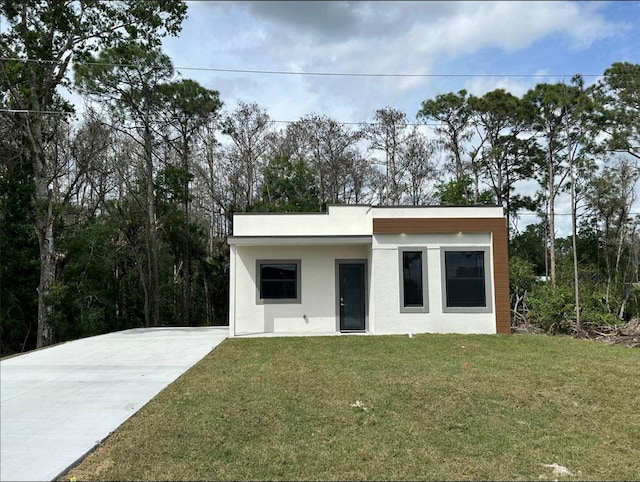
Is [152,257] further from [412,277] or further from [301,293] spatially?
[412,277]

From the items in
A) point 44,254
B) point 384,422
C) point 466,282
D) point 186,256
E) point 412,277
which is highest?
point 186,256

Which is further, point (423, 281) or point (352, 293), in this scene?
point (352, 293)

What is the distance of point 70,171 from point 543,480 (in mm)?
21017

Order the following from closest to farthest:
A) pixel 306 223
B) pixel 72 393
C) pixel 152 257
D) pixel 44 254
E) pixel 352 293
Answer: pixel 72 393 → pixel 352 293 → pixel 306 223 → pixel 44 254 → pixel 152 257

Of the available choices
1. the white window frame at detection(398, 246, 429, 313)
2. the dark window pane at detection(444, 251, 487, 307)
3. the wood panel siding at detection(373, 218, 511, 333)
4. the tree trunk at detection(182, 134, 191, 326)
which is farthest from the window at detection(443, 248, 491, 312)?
the tree trunk at detection(182, 134, 191, 326)

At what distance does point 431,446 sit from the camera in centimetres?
452

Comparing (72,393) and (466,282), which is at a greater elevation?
(466,282)

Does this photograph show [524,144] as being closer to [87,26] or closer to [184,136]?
[184,136]

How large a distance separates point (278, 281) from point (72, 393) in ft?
24.3

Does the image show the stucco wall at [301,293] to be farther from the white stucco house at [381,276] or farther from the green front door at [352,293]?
the green front door at [352,293]

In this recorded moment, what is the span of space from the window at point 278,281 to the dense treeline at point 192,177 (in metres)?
7.66

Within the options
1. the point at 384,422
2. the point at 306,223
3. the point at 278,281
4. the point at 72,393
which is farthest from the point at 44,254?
the point at 384,422

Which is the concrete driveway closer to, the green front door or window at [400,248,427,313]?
the green front door

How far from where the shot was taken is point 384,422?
16.9ft
